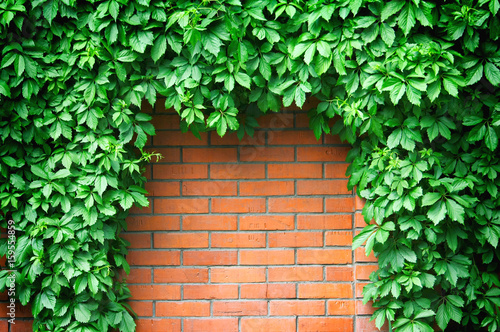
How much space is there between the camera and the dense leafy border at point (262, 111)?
1994 mm

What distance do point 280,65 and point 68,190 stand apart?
119 cm

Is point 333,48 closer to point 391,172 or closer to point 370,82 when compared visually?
point 370,82

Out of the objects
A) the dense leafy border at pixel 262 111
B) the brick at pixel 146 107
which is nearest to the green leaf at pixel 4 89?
the dense leafy border at pixel 262 111

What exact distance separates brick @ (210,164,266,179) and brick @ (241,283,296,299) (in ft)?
1.87

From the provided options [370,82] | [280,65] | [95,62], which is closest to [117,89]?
[95,62]

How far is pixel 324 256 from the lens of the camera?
7.47 ft

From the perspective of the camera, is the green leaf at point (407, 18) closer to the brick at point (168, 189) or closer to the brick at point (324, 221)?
the brick at point (324, 221)

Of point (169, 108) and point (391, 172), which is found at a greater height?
point (169, 108)

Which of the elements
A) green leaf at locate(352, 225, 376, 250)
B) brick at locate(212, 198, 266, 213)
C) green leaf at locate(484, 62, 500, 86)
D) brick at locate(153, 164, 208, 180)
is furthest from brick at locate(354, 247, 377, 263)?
green leaf at locate(484, 62, 500, 86)

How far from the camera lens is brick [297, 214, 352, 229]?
2281mm

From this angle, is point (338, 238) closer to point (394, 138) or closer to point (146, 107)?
point (394, 138)

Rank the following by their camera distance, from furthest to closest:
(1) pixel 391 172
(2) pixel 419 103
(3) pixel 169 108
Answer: (3) pixel 169 108 → (1) pixel 391 172 → (2) pixel 419 103

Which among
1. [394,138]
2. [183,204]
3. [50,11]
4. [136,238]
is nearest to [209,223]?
[183,204]

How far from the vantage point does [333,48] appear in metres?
2.03
